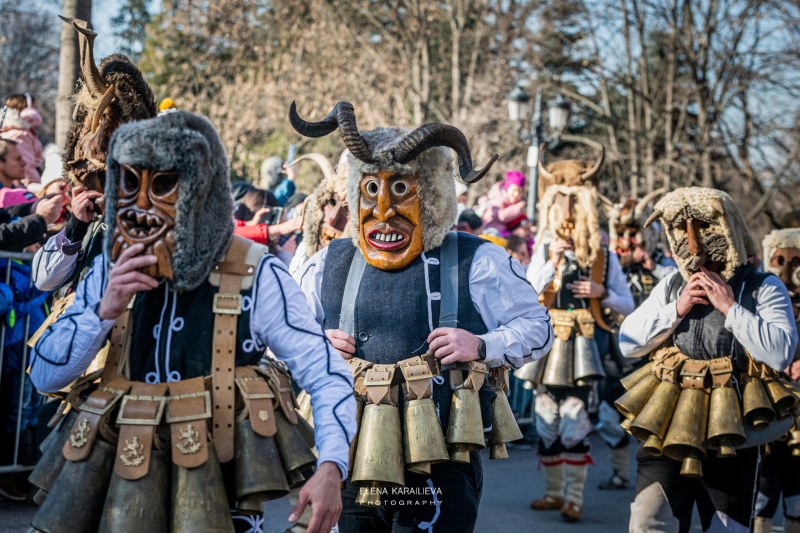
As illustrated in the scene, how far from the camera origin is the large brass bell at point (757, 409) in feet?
16.5

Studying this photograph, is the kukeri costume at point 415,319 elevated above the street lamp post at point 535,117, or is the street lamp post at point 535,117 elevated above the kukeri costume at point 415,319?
the street lamp post at point 535,117

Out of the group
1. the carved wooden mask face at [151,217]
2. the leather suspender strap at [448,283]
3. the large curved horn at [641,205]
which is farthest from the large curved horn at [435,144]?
the large curved horn at [641,205]

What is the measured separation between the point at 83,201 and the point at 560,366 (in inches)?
175

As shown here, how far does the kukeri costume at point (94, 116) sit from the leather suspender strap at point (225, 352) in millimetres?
1593

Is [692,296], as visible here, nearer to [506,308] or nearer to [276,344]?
[506,308]

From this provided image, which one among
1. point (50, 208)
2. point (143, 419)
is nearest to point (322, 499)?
point (143, 419)

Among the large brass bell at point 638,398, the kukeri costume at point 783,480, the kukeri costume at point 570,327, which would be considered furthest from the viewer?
the kukeri costume at point 570,327

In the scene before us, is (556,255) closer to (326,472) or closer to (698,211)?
(698,211)

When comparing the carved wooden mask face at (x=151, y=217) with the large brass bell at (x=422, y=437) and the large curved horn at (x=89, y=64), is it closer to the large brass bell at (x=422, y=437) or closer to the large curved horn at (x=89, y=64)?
the large brass bell at (x=422, y=437)

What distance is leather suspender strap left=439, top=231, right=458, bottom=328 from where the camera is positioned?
416cm

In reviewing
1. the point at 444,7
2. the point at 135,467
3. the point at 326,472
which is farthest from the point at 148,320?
the point at 444,7

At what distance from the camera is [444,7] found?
2492cm

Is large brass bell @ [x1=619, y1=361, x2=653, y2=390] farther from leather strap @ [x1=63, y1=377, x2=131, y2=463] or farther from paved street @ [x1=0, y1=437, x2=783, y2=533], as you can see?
leather strap @ [x1=63, y1=377, x2=131, y2=463]

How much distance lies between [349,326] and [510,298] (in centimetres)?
67
